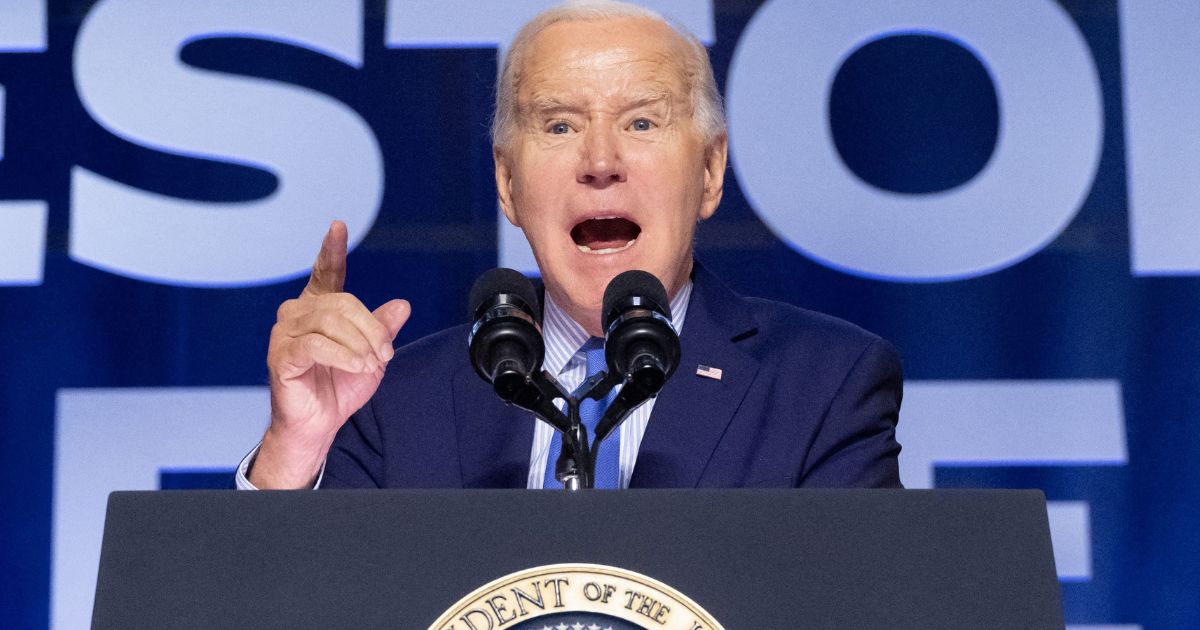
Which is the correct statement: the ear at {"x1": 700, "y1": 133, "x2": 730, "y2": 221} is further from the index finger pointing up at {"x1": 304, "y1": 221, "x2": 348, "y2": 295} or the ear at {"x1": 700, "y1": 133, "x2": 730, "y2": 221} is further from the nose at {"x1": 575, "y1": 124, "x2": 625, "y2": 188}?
the index finger pointing up at {"x1": 304, "y1": 221, "x2": 348, "y2": 295}

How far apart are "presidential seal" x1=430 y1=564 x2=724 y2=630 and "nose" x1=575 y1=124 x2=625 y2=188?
94cm

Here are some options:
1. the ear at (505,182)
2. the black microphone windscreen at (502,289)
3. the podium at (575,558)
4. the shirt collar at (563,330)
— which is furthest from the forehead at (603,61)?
the podium at (575,558)

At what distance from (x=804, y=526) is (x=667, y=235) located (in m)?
0.90

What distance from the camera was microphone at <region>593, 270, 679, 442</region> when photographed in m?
1.15

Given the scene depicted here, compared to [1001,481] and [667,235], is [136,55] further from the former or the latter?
[1001,481]

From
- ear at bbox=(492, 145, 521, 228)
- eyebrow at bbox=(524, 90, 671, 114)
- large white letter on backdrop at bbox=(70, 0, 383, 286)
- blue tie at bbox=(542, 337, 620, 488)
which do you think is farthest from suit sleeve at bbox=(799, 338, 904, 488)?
large white letter on backdrop at bbox=(70, 0, 383, 286)

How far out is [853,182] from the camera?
124 inches

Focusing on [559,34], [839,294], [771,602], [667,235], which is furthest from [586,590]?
[839,294]

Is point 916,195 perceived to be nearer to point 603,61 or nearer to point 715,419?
point 603,61

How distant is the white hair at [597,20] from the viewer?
1984mm

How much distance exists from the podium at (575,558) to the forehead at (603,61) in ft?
3.21

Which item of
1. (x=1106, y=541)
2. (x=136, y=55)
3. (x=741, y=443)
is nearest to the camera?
(x=741, y=443)

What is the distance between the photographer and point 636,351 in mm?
1156

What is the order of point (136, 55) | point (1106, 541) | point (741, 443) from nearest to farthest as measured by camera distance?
point (741, 443)
point (1106, 541)
point (136, 55)
